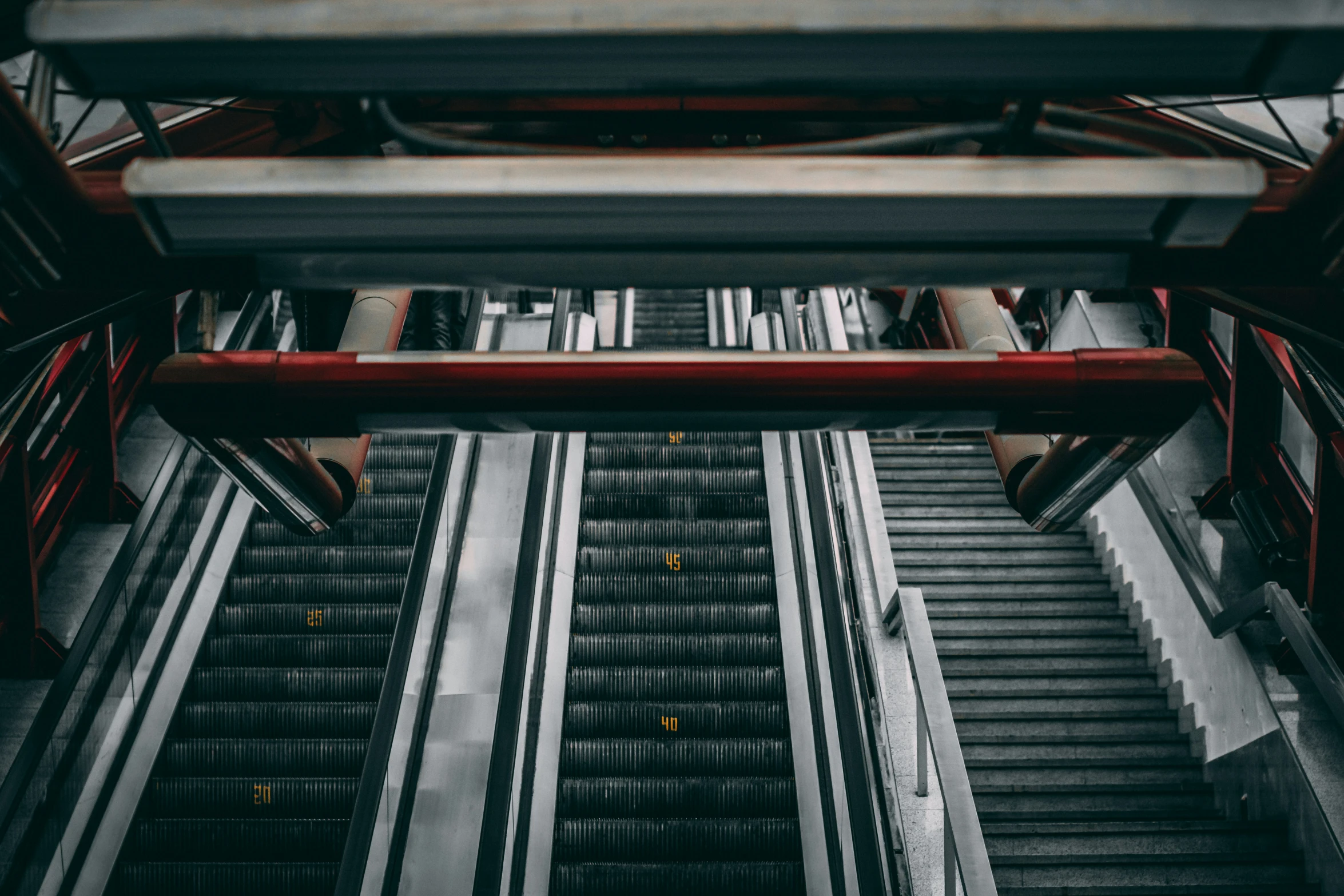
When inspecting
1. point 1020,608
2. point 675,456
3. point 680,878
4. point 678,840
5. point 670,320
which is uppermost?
point 670,320

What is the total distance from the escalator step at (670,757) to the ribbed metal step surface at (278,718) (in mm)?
1424

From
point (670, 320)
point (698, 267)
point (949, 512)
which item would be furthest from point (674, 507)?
point (698, 267)

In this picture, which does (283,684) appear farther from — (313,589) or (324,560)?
(324,560)

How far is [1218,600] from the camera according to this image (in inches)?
275

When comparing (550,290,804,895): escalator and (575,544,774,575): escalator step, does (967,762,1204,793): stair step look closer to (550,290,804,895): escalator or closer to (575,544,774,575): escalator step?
(550,290,804,895): escalator

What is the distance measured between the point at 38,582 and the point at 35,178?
6.12 meters

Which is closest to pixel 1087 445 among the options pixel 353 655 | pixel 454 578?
pixel 454 578

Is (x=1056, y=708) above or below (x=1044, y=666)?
below

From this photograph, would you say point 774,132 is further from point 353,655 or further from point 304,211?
point 353,655

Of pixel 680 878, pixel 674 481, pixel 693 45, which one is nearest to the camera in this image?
pixel 693 45

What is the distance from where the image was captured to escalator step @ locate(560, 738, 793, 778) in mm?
6152

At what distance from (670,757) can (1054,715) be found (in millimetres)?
2779

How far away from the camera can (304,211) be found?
Answer: 2.54m

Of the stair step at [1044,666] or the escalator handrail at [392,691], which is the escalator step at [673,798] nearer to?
the escalator handrail at [392,691]
